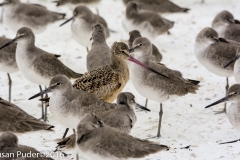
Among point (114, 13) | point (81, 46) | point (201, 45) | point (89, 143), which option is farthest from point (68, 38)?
point (89, 143)

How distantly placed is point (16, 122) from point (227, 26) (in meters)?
4.86

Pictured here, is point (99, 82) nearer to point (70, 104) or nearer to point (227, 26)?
point (70, 104)

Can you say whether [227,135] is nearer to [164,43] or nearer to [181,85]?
[181,85]

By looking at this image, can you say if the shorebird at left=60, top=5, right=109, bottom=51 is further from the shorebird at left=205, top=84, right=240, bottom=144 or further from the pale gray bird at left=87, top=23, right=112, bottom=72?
the shorebird at left=205, top=84, right=240, bottom=144

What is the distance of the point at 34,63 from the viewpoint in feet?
25.7

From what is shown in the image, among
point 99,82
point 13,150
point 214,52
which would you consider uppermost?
point 214,52

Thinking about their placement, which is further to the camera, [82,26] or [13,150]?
[82,26]

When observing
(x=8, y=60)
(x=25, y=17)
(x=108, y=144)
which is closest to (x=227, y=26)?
(x=25, y=17)

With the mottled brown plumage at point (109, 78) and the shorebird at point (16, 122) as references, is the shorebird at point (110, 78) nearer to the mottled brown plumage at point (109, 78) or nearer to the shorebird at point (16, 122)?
the mottled brown plumage at point (109, 78)

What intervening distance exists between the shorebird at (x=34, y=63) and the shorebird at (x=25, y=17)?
2.38 m

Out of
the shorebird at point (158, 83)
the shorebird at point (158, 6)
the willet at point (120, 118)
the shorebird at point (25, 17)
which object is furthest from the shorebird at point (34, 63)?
the shorebird at point (158, 6)

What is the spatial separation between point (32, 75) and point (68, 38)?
3.78m

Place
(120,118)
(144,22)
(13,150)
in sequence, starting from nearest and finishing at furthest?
(13,150) → (120,118) → (144,22)

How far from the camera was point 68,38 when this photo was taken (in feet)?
37.8
